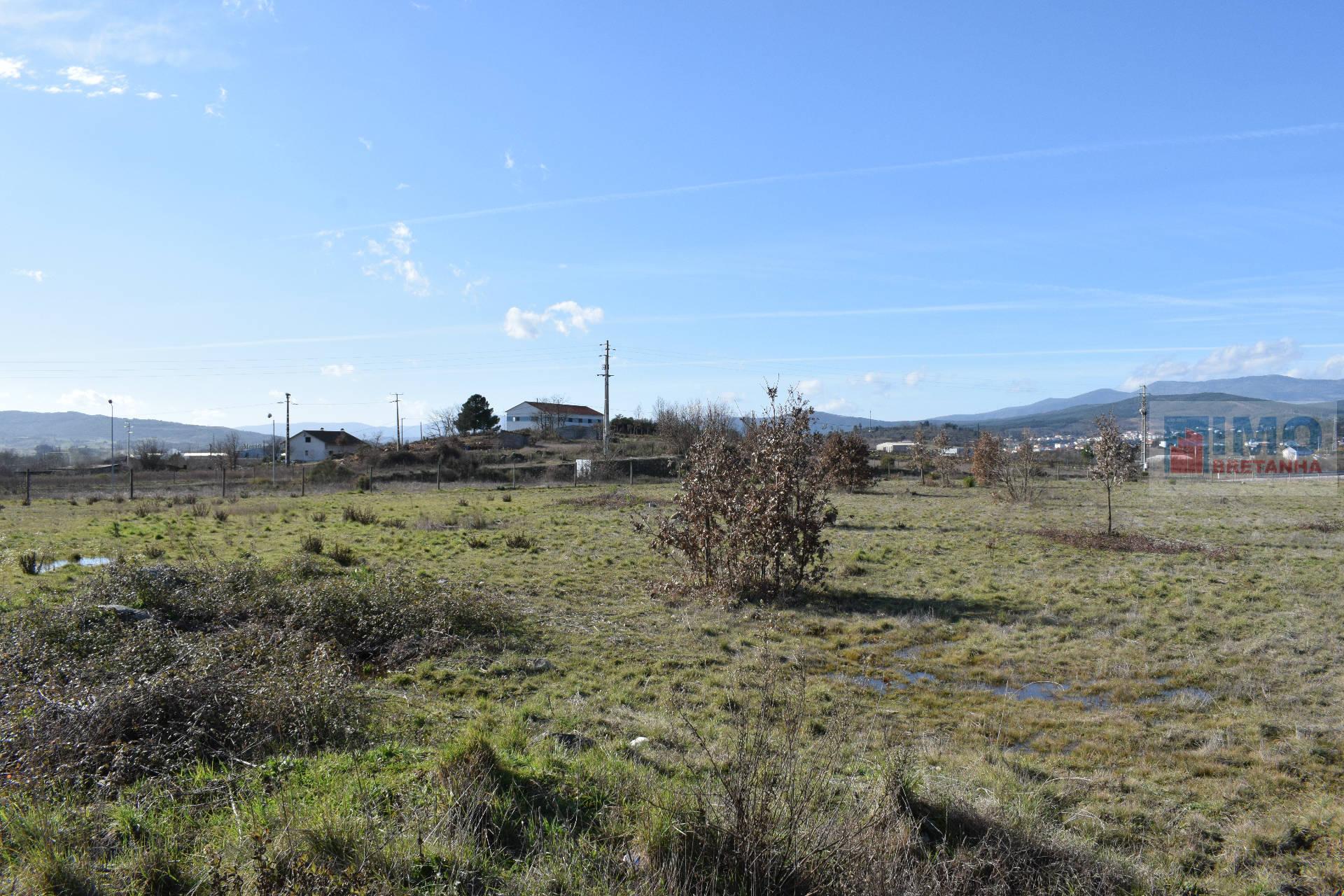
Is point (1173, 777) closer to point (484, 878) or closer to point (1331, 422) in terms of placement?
point (484, 878)

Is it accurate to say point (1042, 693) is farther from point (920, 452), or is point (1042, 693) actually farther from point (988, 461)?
point (920, 452)

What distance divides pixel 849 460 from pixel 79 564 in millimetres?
25324

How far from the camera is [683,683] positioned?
6902mm

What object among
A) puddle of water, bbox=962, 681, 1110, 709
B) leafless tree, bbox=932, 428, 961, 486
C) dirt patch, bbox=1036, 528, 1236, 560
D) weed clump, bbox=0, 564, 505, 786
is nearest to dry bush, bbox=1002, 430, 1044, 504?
leafless tree, bbox=932, 428, 961, 486

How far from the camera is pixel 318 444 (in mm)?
71562

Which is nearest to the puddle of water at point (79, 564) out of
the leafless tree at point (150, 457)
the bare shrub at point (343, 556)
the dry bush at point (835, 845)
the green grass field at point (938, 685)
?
the green grass field at point (938, 685)

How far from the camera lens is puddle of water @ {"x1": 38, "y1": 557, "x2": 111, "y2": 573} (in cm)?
1184

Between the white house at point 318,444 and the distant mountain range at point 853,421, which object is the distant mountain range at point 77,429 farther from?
the white house at point 318,444

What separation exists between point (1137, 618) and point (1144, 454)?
144 ft

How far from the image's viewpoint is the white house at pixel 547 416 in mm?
79188

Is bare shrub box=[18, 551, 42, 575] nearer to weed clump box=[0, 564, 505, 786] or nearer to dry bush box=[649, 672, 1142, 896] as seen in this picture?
weed clump box=[0, 564, 505, 786]

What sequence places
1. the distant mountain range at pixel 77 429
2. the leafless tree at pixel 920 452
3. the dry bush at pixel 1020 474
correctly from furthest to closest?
the distant mountain range at pixel 77 429, the leafless tree at pixel 920 452, the dry bush at pixel 1020 474

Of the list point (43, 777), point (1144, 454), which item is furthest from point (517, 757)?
point (1144, 454)

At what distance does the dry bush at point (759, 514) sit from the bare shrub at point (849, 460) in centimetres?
1838
